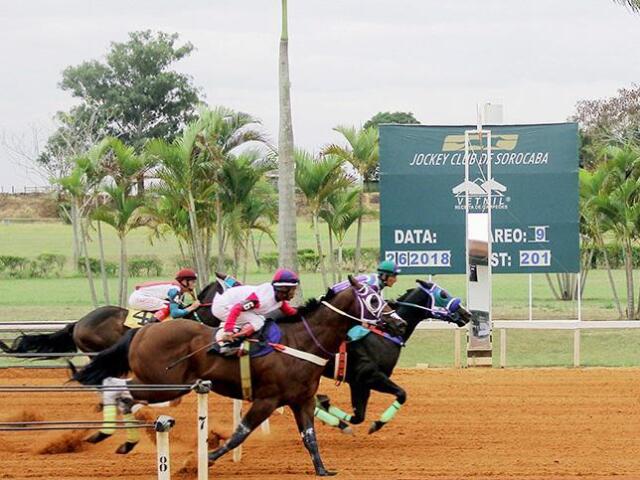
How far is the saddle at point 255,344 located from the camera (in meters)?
10.9

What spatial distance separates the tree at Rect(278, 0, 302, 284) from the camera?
800 inches

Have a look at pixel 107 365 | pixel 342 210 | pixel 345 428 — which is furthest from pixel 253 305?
pixel 342 210

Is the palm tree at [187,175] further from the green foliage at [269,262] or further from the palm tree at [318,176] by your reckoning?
the green foliage at [269,262]

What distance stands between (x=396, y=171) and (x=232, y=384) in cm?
1007

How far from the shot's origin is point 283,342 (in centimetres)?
1107

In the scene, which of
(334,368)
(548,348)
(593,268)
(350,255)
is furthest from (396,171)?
(593,268)

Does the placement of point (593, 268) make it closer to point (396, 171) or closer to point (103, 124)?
point (103, 124)

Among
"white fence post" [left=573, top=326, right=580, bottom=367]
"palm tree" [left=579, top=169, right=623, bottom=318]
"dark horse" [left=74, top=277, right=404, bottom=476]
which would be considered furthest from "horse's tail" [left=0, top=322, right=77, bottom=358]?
"palm tree" [left=579, top=169, right=623, bottom=318]

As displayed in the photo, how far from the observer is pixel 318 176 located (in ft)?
75.7

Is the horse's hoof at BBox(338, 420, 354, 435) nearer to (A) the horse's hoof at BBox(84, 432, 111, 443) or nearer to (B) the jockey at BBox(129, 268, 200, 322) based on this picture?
(B) the jockey at BBox(129, 268, 200, 322)

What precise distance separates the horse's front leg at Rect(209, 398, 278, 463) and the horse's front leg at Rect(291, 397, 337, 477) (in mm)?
254

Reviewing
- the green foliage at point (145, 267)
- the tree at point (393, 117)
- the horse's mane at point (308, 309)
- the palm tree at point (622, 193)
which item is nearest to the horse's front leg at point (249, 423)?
the horse's mane at point (308, 309)

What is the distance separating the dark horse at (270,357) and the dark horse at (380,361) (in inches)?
56.3

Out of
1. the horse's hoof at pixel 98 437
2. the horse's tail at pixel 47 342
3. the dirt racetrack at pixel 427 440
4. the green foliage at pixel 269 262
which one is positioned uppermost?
the green foliage at pixel 269 262
